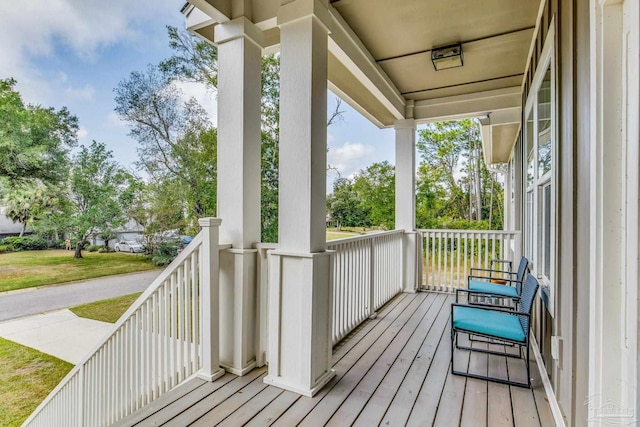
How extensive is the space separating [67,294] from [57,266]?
0.55 m

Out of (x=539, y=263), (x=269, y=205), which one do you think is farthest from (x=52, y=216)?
(x=539, y=263)

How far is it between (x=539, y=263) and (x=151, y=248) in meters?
6.44

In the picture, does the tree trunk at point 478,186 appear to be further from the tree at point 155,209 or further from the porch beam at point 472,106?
the tree at point 155,209

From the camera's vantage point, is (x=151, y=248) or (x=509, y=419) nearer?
(x=509, y=419)

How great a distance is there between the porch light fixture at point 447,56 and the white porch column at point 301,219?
5.27ft

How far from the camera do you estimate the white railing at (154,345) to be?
2.36m

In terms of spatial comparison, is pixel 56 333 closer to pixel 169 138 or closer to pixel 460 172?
pixel 169 138

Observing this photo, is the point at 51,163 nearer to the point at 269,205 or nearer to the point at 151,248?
the point at 151,248

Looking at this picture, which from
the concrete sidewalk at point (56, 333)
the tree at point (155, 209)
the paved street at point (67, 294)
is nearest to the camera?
the paved street at point (67, 294)

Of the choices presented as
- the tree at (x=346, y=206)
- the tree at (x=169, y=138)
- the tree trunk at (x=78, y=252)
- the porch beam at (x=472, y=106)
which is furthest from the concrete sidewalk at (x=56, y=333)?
the tree at (x=346, y=206)

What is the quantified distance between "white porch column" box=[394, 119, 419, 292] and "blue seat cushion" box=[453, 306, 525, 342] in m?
2.31

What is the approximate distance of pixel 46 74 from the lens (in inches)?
206

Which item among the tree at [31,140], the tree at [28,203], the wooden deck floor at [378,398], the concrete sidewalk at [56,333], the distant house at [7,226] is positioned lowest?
the concrete sidewalk at [56,333]

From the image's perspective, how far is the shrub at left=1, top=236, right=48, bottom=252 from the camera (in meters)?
4.64
